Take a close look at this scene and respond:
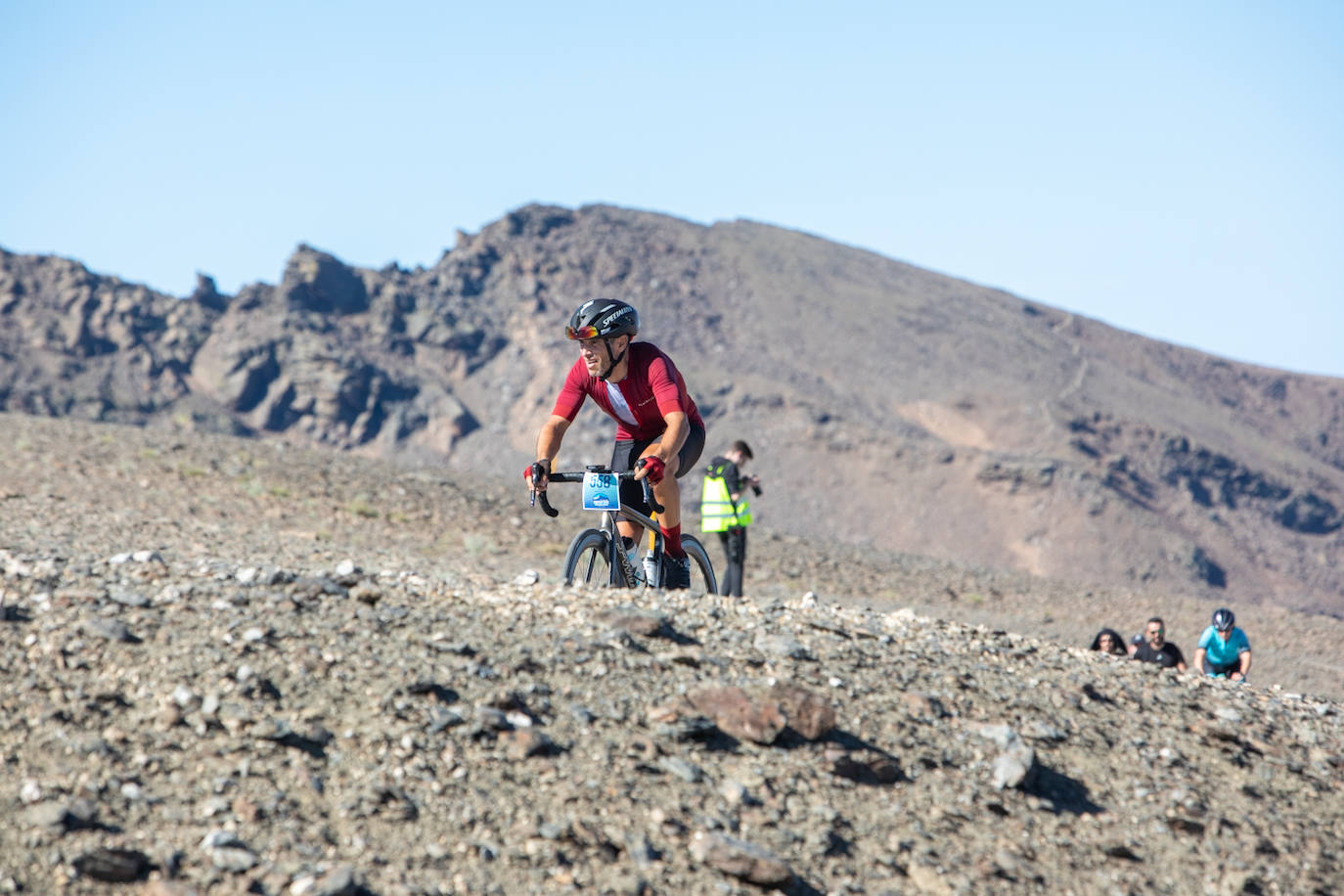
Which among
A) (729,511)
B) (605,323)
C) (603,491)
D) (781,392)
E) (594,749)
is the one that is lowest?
(594,749)

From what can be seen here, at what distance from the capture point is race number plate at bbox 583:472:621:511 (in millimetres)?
7062

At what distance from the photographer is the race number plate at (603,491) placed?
706 cm

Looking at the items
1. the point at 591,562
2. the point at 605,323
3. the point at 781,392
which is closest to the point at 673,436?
the point at 605,323

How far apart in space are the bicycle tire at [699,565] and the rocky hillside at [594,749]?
48.7 inches

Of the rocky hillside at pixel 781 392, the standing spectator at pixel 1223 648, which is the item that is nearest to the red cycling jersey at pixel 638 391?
the standing spectator at pixel 1223 648

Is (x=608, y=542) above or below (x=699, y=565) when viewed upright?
above

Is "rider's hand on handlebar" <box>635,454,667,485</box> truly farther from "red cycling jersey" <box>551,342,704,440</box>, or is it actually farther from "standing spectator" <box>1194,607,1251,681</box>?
"standing spectator" <box>1194,607,1251,681</box>

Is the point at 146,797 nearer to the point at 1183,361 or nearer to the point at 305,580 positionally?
the point at 305,580

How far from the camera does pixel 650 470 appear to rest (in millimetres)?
6668

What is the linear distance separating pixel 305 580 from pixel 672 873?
3.12 m

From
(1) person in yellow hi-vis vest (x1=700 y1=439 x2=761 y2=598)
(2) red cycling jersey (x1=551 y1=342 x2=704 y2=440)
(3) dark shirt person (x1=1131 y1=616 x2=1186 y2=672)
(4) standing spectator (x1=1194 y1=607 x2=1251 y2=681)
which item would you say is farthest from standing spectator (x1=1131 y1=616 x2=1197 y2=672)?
(2) red cycling jersey (x1=551 y1=342 x2=704 y2=440)

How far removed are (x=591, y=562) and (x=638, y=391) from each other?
117 cm

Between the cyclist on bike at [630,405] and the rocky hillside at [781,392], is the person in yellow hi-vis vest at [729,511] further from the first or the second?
the rocky hillside at [781,392]

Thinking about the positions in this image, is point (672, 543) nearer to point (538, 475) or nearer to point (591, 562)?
point (591, 562)
